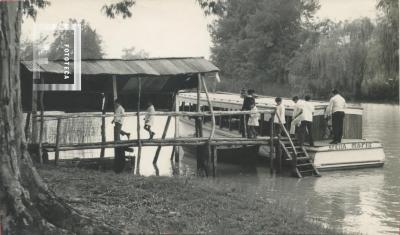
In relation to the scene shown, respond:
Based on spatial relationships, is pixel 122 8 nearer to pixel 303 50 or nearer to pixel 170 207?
pixel 170 207

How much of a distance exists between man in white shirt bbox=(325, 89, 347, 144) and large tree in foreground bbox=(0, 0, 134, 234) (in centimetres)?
1164

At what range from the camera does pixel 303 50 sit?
3975cm

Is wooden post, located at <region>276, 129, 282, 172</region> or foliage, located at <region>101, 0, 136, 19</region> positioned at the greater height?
foliage, located at <region>101, 0, 136, 19</region>

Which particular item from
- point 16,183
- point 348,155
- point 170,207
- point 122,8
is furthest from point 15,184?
point 348,155

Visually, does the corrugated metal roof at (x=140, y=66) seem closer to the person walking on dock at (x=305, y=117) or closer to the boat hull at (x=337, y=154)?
the person walking on dock at (x=305, y=117)

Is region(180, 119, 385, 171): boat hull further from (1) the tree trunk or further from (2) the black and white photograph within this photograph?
(1) the tree trunk

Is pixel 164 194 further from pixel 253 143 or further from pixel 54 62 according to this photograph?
pixel 253 143

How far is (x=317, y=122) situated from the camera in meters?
19.2

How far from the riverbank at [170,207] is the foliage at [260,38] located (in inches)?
1317

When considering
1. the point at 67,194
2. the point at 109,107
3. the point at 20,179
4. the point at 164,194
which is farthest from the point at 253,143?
the point at 20,179

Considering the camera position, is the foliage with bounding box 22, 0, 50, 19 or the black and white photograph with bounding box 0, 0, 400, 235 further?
the foliage with bounding box 22, 0, 50, 19

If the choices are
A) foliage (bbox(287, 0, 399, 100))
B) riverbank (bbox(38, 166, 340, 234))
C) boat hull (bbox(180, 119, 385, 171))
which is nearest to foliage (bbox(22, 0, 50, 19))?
riverbank (bbox(38, 166, 340, 234))

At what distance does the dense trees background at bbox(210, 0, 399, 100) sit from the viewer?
97.5 feet

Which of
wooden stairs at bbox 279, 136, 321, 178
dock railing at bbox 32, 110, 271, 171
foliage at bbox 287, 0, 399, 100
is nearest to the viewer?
dock railing at bbox 32, 110, 271, 171
